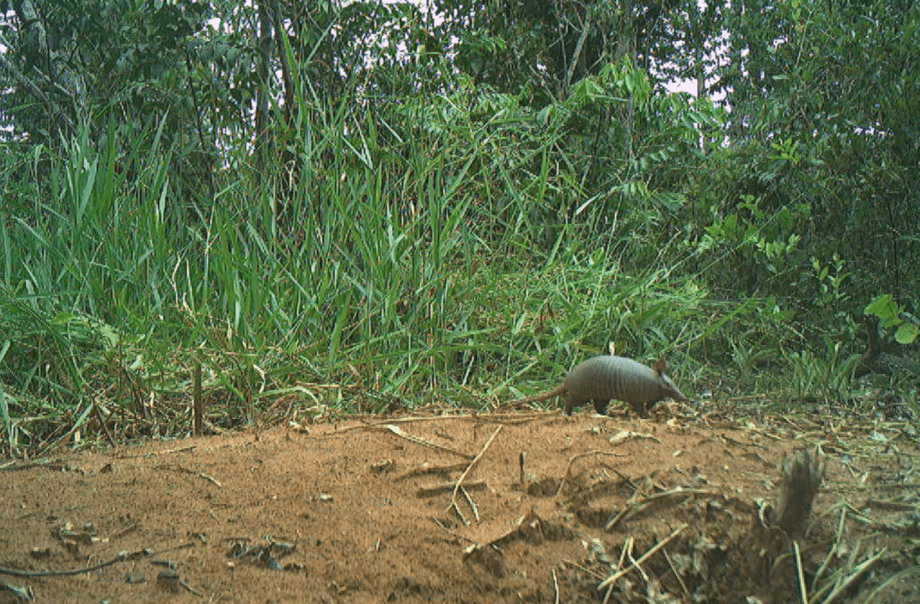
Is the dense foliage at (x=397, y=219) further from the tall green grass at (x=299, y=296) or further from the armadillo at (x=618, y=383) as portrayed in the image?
the armadillo at (x=618, y=383)

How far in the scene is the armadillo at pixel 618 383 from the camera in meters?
2.23

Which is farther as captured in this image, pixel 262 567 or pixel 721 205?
pixel 721 205

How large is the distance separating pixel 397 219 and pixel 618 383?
1.41m

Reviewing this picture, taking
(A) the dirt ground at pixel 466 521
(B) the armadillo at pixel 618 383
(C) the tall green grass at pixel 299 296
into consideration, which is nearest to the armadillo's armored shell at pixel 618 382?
(B) the armadillo at pixel 618 383

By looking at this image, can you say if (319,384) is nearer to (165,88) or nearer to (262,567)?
(262,567)

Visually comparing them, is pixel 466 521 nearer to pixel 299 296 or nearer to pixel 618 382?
pixel 618 382

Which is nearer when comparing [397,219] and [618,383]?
[618,383]

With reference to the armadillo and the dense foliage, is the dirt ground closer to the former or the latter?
the armadillo

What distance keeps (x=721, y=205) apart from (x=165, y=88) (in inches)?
122

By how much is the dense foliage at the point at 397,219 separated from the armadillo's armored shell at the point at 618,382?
55cm

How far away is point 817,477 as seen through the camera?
1.35 metres

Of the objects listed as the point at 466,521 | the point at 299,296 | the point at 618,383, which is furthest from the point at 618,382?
the point at 299,296

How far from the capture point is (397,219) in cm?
333

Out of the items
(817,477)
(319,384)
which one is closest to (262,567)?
(817,477)
